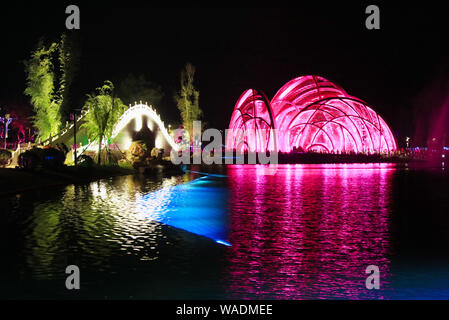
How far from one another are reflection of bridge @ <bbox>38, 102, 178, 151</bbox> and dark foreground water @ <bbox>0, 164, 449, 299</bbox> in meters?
25.5

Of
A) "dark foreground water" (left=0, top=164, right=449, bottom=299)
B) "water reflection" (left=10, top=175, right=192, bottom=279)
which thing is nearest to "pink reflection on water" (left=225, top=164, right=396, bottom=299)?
"dark foreground water" (left=0, top=164, right=449, bottom=299)

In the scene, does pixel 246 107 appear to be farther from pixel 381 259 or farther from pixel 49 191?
pixel 381 259

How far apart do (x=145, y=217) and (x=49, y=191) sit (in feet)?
29.3

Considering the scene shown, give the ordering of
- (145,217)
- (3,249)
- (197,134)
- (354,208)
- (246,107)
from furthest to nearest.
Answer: (197,134), (246,107), (354,208), (145,217), (3,249)

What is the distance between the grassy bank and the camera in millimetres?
21516

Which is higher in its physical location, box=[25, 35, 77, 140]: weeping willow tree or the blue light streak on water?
box=[25, 35, 77, 140]: weeping willow tree

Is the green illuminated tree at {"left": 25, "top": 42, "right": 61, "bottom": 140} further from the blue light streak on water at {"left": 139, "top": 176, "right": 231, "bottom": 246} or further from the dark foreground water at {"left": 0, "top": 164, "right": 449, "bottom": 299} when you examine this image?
the dark foreground water at {"left": 0, "top": 164, "right": 449, "bottom": 299}

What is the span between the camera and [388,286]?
290 inches

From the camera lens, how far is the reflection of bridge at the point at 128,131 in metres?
44.6

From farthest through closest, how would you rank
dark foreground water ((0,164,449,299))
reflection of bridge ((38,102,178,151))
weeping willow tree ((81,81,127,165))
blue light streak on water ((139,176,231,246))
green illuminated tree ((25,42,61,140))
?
1. green illuminated tree ((25,42,61,140))
2. reflection of bridge ((38,102,178,151))
3. weeping willow tree ((81,81,127,165))
4. blue light streak on water ((139,176,231,246))
5. dark foreground water ((0,164,449,299))

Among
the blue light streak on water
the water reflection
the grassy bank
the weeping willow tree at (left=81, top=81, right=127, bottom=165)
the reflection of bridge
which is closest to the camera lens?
the water reflection

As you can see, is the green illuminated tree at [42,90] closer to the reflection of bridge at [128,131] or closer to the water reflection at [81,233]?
the reflection of bridge at [128,131]

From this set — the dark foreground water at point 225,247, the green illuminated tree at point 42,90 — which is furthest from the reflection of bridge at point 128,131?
the dark foreground water at point 225,247

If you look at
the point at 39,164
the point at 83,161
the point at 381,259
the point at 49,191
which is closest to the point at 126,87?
the point at 83,161
